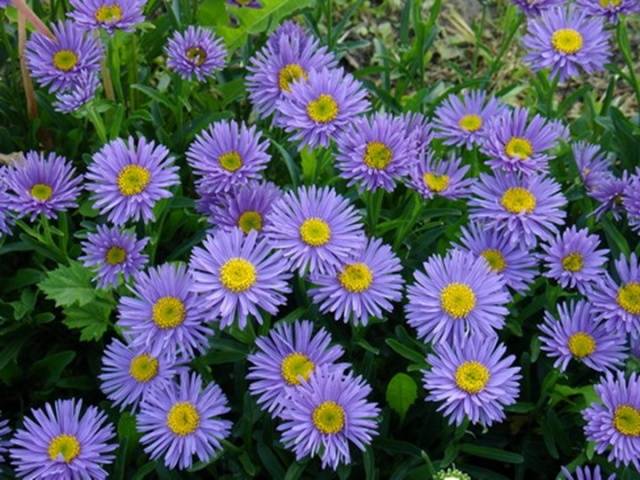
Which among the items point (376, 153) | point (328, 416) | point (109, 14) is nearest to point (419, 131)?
point (376, 153)

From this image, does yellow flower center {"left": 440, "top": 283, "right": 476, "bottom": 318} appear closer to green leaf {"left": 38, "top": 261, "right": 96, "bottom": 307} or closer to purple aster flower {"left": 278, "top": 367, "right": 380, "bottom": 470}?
purple aster flower {"left": 278, "top": 367, "right": 380, "bottom": 470}

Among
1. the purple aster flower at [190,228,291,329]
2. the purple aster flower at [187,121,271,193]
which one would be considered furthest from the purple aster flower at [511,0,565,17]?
the purple aster flower at [190,228,291,329]

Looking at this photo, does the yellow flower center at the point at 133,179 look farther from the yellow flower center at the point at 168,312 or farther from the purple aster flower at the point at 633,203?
the purple aster flower at the point at 633,203

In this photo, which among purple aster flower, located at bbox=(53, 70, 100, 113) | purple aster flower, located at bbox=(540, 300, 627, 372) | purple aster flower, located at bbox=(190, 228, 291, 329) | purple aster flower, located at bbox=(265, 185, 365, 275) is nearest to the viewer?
purple aster flower, located at bbox=(190, 228, 291, 329)

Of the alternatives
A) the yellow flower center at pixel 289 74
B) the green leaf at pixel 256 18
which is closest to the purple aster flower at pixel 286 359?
the yellow flower center at pixel 289 74

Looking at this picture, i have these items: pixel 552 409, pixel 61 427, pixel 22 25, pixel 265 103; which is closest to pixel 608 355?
pixel 552 409

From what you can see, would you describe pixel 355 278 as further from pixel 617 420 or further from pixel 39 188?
pixel 39 188

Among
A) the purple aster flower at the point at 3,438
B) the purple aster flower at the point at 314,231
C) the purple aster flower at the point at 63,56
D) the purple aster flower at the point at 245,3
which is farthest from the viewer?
the purple aster flower at the point at 245,3
